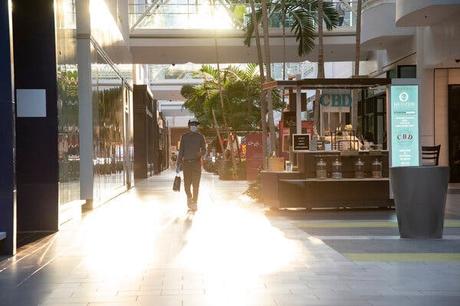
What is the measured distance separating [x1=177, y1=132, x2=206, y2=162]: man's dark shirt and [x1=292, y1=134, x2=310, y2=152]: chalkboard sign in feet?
5.83

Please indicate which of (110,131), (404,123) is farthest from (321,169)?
(110,131)

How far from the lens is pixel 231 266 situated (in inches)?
286

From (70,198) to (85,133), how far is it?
2.43 m

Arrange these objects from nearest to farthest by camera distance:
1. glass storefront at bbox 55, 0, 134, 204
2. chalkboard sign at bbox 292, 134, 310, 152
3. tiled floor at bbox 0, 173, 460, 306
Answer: tiled floor at bbox 0, 173, 460, 306 → glass storefront at bbox 55, 0, 134, 204 → chalkboard sign at bbox 292, 134, 310, 152

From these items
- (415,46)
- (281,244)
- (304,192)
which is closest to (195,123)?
(304,192)

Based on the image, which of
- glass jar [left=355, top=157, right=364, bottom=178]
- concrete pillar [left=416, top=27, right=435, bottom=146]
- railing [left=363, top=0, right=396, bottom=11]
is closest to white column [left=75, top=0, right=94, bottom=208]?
glass jar [left=355, top=157, right=364, bottom=178]

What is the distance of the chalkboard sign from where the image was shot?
43.9ft

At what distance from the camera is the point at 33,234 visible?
1017 centimetres

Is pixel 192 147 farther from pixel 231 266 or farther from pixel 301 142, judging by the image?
pixel 231 266

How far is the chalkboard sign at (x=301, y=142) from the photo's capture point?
1339 centimetres

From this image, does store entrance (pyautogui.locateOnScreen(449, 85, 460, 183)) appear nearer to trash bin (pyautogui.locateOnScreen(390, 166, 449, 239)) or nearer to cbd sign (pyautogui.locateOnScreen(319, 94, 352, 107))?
cbd sign (pyautogui.locateOnScreen(319, 94, 352, 107))

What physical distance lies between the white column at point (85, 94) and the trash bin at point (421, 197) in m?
7.17

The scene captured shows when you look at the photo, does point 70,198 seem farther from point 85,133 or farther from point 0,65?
point 0,65

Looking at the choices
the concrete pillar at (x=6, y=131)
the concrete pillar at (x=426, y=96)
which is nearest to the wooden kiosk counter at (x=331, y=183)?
the concrete pillar at (x=6, y=131)
